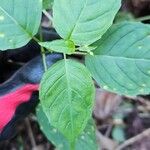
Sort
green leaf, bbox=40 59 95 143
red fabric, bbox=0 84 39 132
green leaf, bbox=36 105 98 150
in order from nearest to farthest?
green leaf, bbox=40 59 95 143
red fabric, bbox=0 84 39 132
green leaf, bbox=36 105 98 150

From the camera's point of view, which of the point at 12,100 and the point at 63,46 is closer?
the point at 63,46

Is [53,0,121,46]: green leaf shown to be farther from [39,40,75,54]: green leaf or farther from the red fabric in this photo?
the red fabric

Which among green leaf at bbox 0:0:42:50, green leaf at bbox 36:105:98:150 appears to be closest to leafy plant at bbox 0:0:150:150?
green leaf at bbox 0:0:42:50

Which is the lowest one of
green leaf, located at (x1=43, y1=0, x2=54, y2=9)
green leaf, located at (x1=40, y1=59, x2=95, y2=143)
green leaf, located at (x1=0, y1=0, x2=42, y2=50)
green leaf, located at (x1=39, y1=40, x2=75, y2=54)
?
green leaf, located at (x1=40, y1=59, x2=95, y2=143)

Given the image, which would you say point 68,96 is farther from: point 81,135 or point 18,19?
point 81,135

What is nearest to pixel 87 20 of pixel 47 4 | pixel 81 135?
pixel 47 4

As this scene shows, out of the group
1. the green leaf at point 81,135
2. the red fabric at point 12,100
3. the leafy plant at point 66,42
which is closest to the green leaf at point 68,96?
the leafy plant at point 66,42

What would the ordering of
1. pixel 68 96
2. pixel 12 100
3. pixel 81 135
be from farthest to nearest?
pixel 81 135 → pixel 12 100 → pixel 68 96

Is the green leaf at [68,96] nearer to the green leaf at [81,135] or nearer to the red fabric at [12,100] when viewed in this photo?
the red fabric at [12,100]
